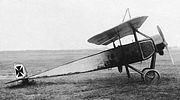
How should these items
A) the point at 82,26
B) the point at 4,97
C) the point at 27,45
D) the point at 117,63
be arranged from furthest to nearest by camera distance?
the point at 82,26 < the point at 27,45 < the point at 117,63 < the point at 4,97

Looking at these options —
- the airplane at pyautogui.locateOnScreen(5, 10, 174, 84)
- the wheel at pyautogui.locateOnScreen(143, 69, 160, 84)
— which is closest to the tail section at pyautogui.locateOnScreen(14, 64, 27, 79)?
the airplane at pyautogui.locateOnScreen(5, 10, 174, 84)

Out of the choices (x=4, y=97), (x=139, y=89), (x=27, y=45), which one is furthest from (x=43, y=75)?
(x=27, y=45)

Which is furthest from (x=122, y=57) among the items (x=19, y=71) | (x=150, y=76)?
(x=19, y=71)

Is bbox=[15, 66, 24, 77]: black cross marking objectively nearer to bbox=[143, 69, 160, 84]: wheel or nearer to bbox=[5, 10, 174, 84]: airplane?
bbox=[5, 10, 174, 84]: airplane

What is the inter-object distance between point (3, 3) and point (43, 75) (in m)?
105

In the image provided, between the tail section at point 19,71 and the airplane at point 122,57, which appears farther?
the tail section at point 19,71

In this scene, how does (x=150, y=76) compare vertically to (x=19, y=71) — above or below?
below

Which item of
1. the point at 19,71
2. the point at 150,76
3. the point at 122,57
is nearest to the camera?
the point at 150,76

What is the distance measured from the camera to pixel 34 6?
113438 millimetres

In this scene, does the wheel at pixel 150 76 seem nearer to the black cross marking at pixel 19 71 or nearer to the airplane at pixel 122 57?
the airplane at pixel 122 57

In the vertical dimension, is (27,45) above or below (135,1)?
below

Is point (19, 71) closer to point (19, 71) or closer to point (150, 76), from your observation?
Answer: point (19, 71)

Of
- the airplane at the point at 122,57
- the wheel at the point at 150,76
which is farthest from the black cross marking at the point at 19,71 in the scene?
the wheel at the point at 150,76

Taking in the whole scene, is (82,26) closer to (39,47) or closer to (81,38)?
(81,38)
